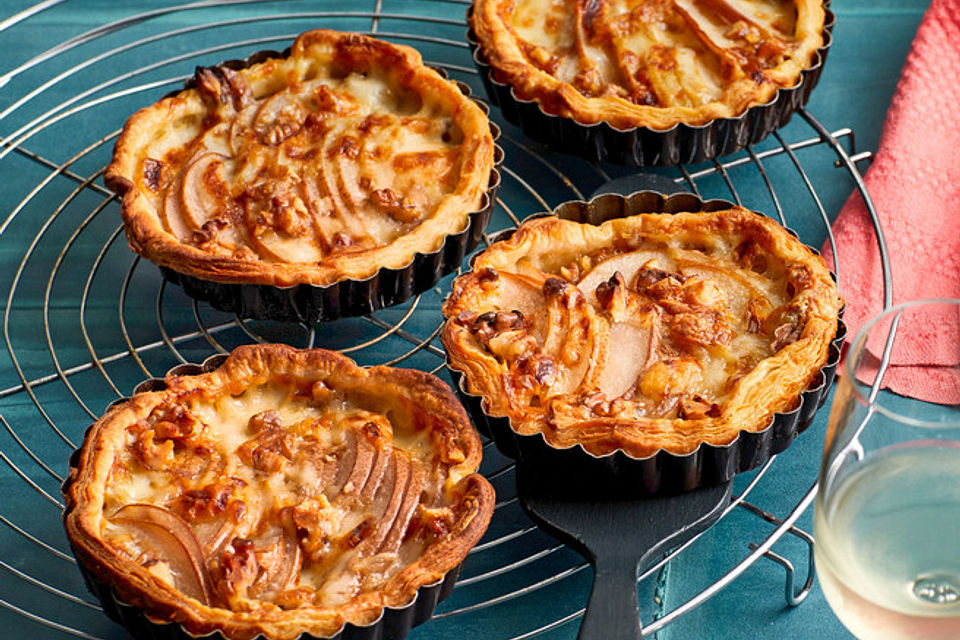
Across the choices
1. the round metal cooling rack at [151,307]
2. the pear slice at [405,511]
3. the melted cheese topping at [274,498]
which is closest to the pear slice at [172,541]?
the melted cheese topping at [274,498]

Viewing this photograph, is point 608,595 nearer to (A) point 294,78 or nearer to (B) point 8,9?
(A) point 294,78

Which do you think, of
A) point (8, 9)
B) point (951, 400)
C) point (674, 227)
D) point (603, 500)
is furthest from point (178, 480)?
point (8, 9)

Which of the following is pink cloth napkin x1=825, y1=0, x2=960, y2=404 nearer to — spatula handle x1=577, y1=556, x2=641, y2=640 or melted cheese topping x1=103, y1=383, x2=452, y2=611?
spatula handle x1=577, y1=556, x2=641, y2=640

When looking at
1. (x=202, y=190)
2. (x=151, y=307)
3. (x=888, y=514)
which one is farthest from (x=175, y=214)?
(x=888, y=514)

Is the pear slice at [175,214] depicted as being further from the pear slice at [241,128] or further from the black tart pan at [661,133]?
the black tart pan at [661,133]

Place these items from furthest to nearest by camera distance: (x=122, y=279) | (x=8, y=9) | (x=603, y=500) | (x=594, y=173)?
1. (x=8, y=9)
2. (x=594, y=173)
3. (x=122, y=279)
4. (x=603, y=500)

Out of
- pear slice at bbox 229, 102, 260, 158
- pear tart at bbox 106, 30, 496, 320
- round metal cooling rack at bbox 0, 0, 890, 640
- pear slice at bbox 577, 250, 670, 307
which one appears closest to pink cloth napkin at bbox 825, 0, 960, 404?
round metal cooling rack at bbox 0, 0, 890, 640
